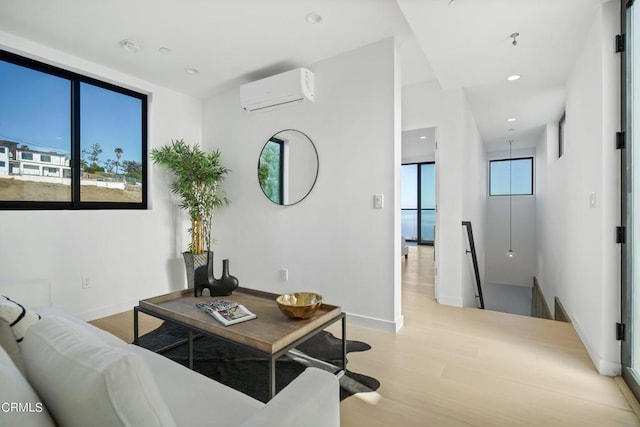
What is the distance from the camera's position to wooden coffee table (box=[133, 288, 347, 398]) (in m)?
1.47

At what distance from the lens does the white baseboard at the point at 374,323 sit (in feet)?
8.88

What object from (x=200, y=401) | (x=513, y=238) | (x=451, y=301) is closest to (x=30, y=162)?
(x=200, y=401)

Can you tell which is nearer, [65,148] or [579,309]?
[579,309]

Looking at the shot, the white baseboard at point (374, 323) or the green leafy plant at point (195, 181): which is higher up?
the green leafy plant at point (195, 181)

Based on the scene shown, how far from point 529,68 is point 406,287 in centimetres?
289

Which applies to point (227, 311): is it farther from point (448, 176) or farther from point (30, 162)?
point (448, 176)

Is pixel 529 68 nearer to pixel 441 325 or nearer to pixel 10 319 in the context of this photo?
pixel 441 325

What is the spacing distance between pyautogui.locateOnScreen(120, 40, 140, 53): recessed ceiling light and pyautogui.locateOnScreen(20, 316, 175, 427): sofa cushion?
2845 millimetres

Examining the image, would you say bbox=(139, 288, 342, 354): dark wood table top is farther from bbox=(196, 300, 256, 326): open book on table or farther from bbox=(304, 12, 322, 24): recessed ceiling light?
bbox=(304, 12, 322, 24): recessed ceiling light

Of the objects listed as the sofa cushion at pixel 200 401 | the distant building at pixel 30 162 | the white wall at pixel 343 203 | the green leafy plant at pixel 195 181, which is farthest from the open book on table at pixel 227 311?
the distant building at pixel 30 162

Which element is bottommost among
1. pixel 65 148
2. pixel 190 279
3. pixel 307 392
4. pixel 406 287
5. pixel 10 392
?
pixel 406 287

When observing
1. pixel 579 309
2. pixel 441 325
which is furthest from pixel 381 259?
pixel 579 309

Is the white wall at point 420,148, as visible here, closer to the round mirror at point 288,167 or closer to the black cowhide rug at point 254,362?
the round mirror at point 288,167

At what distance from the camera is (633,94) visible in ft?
6.18
